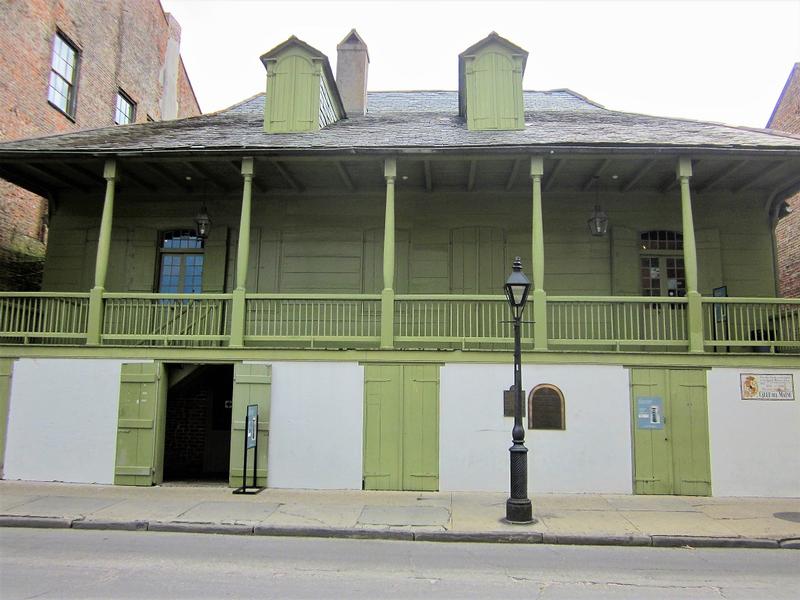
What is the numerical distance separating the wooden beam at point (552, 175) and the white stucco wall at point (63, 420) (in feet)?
29.1

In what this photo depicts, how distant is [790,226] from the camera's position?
17188 millimetres

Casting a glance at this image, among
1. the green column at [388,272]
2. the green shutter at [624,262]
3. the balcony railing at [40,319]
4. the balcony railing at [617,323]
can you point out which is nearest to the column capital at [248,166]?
the green column at [388,272]

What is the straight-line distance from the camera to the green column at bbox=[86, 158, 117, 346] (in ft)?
36.6

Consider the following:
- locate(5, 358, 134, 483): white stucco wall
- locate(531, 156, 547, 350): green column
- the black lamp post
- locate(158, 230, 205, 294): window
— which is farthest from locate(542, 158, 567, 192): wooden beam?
locate(5, 358, 134, 483): white stucco wall

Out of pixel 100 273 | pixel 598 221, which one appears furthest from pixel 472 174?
pixel 100 273

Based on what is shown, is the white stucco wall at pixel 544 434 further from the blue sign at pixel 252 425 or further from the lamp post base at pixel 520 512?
the blue sign at pixel 252 425

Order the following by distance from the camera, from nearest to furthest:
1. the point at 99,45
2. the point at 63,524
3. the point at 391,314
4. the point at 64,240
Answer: the point at 63,524, the point at 391,314, the point at 64,240, the point at 99,45

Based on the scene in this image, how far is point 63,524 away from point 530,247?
381 inches

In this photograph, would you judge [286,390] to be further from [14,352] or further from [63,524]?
[14,352]

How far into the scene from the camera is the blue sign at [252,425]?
999 cm

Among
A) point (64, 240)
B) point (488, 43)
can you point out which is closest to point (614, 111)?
point (488, 43)

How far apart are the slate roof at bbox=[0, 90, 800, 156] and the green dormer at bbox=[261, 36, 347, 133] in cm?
43

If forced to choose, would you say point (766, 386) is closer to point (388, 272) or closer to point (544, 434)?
point (544, 434)

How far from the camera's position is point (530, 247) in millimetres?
12945
